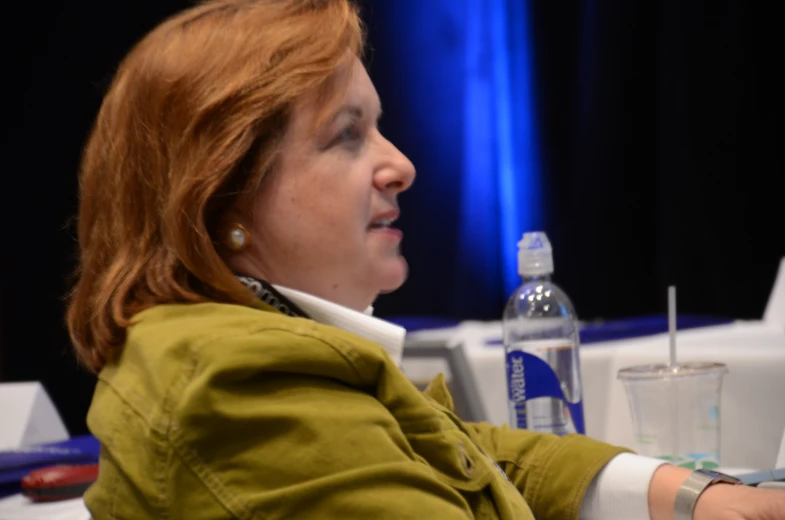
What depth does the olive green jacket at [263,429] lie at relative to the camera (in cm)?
64

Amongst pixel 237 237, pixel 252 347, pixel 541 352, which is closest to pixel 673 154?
pixel 541 352

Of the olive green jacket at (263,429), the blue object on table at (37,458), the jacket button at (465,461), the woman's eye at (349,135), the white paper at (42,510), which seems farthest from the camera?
the blue object on table at (37,458)

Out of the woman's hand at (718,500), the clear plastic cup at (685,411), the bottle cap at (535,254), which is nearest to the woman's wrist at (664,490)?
the woman's hand at (718,500)

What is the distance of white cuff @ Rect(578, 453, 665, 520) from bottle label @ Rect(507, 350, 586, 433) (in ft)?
0.62

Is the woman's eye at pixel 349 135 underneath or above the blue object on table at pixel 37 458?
above

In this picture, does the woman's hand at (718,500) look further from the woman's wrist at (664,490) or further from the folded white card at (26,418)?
the folded white card at (26,418)

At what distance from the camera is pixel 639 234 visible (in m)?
2.96

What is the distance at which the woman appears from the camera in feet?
2.14

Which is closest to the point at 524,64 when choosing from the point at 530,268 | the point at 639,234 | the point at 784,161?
the point at 639,234

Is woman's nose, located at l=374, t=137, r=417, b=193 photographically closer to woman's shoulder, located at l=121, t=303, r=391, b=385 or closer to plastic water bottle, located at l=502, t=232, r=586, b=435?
woman's shoulder, located at l=121, t=303, r=391, b=385

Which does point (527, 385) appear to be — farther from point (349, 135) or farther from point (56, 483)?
point (56, 483)

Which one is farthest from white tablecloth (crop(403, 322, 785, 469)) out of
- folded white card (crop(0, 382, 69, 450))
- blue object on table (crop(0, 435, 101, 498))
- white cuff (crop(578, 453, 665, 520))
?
folded white card (crop(0, 382, 69, 450))

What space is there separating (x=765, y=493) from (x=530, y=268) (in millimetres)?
555

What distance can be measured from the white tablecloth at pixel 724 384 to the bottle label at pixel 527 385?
136 millimetres
